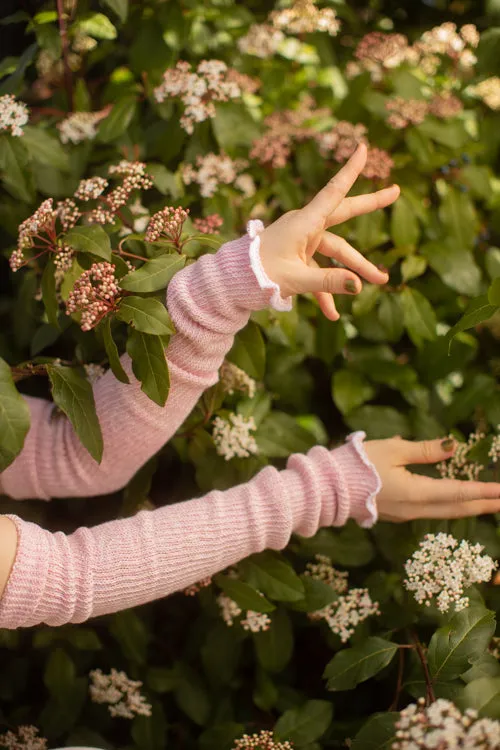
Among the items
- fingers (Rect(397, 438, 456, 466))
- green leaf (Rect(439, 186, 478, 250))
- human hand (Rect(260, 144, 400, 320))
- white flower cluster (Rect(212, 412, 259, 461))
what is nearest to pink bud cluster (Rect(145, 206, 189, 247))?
human hand (Rect(260, 144, 400, 320))

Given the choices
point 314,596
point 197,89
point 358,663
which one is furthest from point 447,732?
point 197,89

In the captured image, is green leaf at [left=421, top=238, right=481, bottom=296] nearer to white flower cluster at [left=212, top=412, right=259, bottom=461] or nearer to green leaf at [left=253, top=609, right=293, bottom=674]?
white flower cluster at [left=212, top=412, right=259, bottom=461]

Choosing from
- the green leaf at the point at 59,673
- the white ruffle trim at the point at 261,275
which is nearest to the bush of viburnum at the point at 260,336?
the green leaf at the point at 59,673

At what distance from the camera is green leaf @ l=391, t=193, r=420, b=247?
4.14 feet

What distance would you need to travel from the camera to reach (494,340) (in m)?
1.40

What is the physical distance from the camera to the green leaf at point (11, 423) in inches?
32.9

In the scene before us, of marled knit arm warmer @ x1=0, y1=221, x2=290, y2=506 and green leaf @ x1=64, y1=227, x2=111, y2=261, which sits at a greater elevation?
green leaf @ x1=64, y1=227, x2=111, y2=261

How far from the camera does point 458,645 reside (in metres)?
0.83

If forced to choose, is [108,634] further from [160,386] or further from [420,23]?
[420,23]

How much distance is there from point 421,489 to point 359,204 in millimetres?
388

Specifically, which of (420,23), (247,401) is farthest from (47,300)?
(420,23)

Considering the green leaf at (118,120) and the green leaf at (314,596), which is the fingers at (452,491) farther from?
the green leaf at (118,120)

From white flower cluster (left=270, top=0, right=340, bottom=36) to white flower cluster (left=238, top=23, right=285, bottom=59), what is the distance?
28 mm

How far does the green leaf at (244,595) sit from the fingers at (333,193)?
51cm
